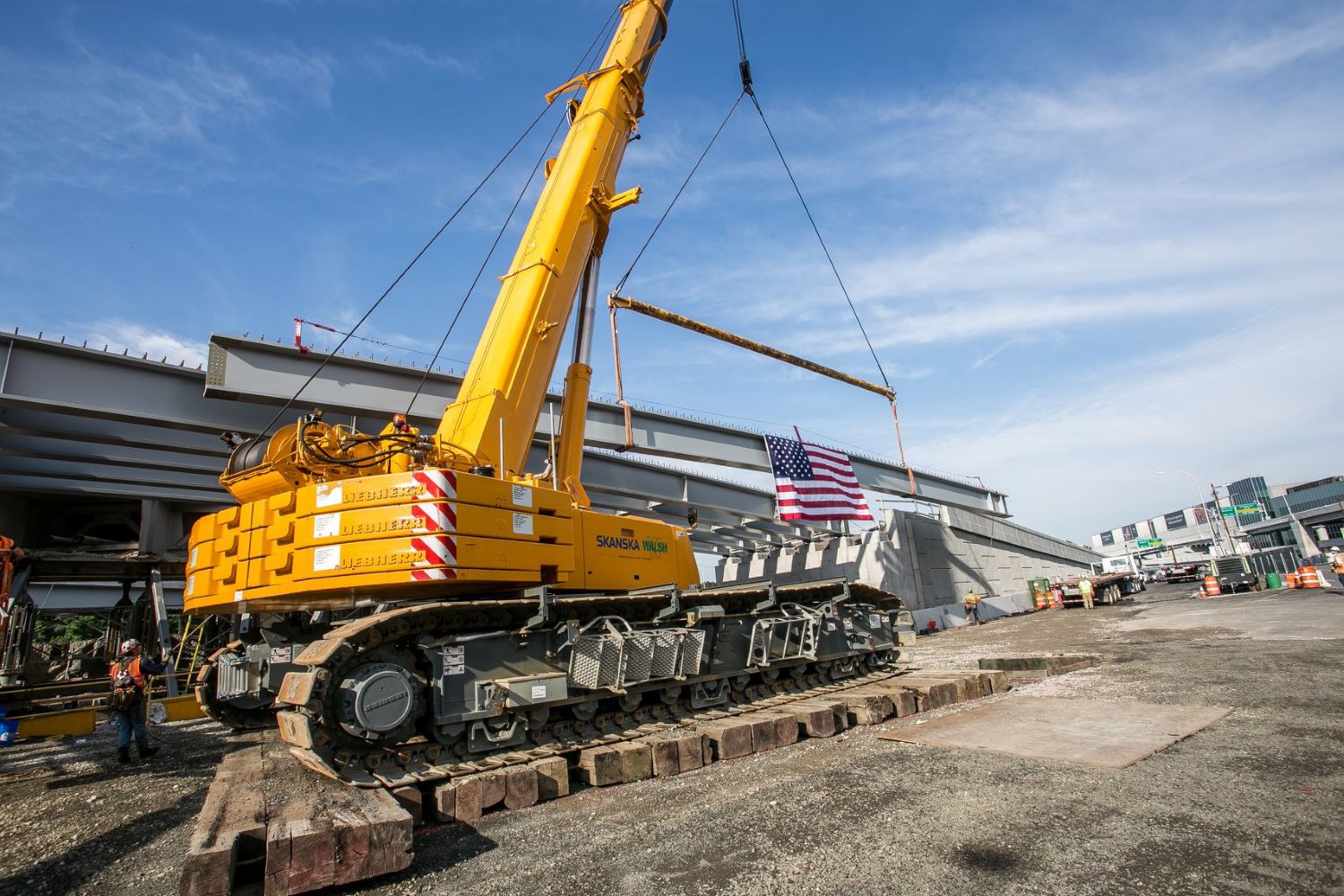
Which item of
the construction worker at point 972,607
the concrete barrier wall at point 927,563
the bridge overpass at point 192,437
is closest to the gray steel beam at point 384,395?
the bridge overpass at point 192,437

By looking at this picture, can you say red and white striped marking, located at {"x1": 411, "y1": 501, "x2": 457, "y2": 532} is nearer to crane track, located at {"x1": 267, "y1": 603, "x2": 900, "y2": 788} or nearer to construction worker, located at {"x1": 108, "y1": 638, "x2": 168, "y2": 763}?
crane track, located at {"x1": 267, "y1": 603, "x2": 900, "y2": 788}

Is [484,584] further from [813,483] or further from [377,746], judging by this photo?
[813,483]

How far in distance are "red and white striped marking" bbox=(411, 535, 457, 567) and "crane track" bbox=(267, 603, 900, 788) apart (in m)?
0.40

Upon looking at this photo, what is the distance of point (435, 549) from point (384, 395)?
8.79 m

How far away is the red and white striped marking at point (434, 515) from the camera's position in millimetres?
6109

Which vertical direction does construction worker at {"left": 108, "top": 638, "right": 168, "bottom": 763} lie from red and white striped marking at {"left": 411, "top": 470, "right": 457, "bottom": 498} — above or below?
below

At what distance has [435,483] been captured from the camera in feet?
20.2

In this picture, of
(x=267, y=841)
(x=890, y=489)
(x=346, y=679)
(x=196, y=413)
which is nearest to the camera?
(x=267, y=841)

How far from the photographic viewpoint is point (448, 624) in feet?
21.1

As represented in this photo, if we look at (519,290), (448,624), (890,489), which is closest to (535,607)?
(448,624)

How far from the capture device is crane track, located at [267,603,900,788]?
5441 mm

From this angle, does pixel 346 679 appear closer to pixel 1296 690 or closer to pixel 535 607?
pixel 535 607

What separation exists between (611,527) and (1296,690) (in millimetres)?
8449

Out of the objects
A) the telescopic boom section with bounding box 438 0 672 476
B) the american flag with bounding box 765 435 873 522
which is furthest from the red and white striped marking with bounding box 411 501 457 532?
the american flag with bounding box 765 435 873 522
